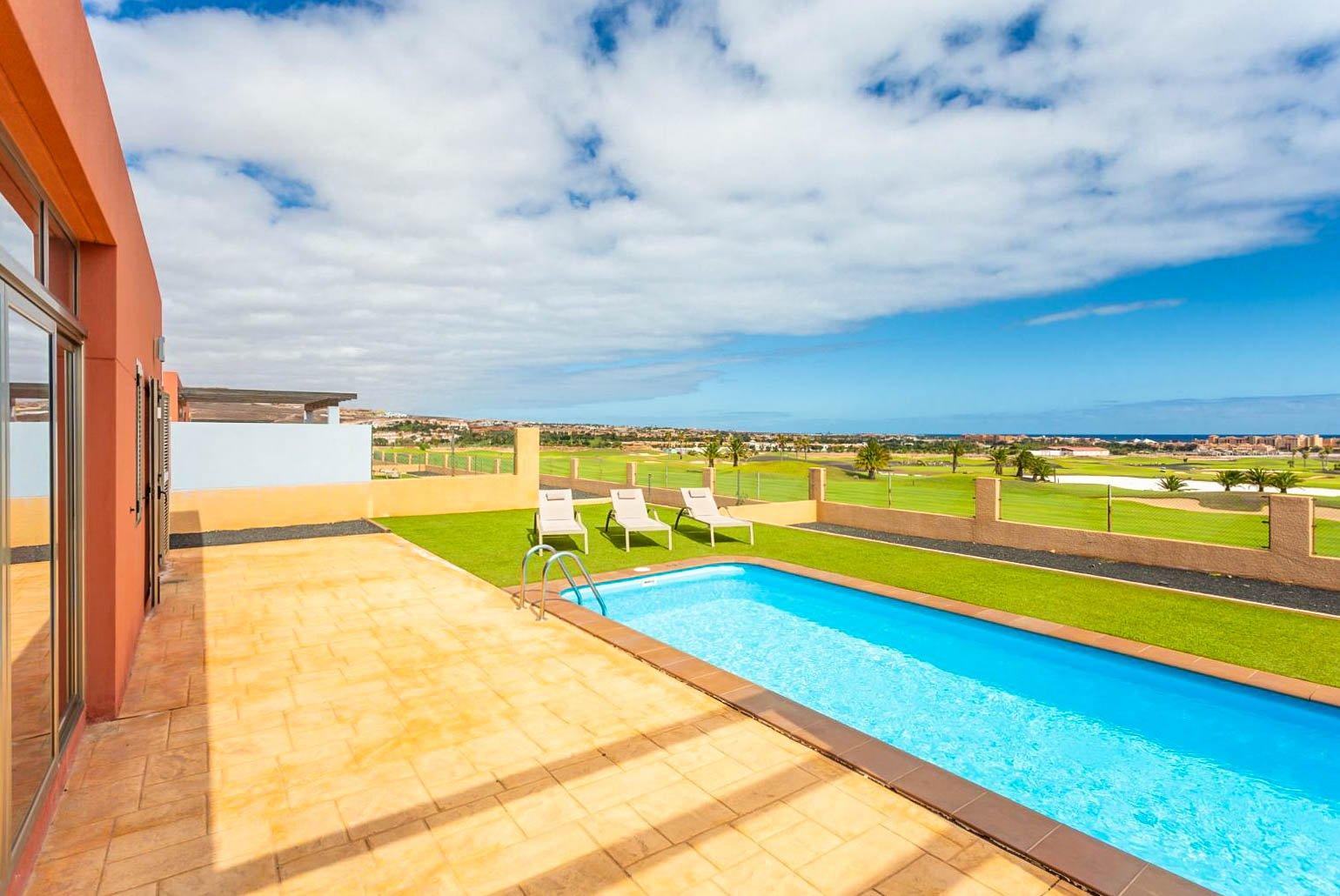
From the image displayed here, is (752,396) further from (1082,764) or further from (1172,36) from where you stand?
(1082,764)

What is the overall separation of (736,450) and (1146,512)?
66.4ft

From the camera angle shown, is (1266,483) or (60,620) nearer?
(60,620)

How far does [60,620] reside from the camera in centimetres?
323

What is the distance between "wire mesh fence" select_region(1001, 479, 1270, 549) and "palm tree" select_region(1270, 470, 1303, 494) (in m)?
2.44

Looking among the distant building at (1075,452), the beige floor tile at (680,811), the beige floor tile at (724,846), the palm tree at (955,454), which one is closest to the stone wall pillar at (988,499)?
the palm tree at (955,454)

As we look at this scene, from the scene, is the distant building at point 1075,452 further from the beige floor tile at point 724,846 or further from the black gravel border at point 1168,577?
the beige floor tile at point 724,846

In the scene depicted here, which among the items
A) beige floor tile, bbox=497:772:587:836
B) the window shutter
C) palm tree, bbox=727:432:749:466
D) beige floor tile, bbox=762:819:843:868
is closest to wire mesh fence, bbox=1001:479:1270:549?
beige floor tile, bbox=762:819:843:868

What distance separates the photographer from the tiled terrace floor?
2.55m

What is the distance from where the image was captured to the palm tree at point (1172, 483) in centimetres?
1135

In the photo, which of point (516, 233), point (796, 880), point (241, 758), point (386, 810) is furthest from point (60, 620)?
point (516, 233)

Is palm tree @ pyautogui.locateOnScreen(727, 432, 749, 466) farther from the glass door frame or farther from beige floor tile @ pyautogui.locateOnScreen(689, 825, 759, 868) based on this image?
beige floor tile @ pyautogui.locateOnScreen(689, 825, 759, 868)

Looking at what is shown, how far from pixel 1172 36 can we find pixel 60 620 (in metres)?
12.6

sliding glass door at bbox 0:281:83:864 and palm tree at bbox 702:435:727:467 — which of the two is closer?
sliding glass door at bbox 0:281:83:864

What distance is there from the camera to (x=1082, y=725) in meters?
5.02
